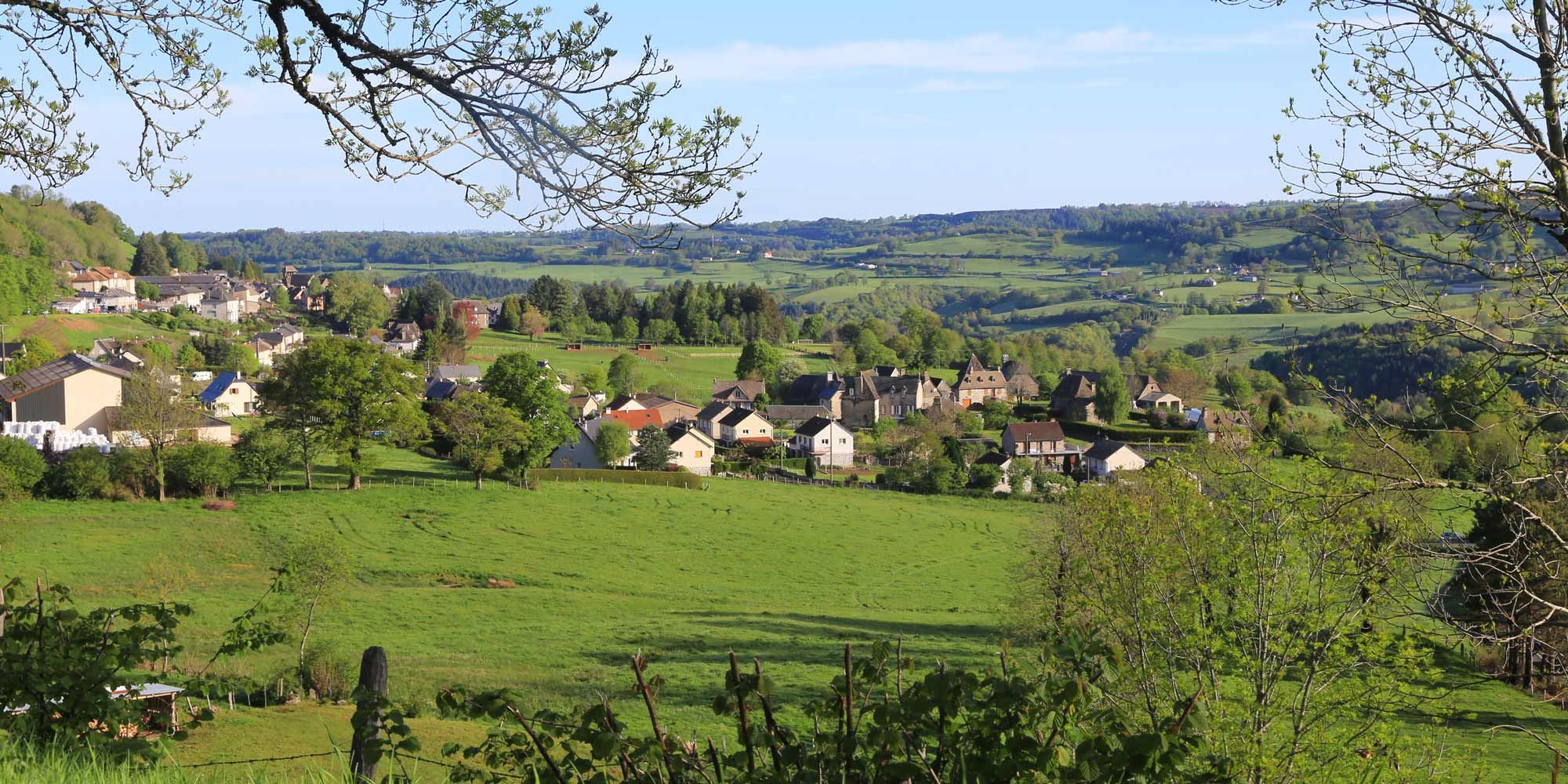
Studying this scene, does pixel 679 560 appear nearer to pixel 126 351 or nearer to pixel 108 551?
pixel 108 551

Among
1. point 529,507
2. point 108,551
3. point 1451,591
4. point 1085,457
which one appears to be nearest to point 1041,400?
point 1085,457

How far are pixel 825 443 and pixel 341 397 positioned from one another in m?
27.1

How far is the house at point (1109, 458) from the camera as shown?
197ft

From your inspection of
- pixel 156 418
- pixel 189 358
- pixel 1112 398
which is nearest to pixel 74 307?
pixel 189 358

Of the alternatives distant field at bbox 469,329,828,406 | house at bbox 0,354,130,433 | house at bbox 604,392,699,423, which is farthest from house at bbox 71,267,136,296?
house at bbox 604,392,699,423

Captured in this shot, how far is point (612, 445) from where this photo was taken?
54.1 metres

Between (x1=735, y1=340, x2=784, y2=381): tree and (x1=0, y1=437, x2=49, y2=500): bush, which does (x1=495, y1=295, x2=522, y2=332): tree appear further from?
(x1=0, y1=437, x2=49, y2=500): bush

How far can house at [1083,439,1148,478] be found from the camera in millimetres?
60094

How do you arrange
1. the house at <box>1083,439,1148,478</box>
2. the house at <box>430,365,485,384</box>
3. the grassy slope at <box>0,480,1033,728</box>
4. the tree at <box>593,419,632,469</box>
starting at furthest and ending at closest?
1. the house at <box>430,365,485,384</box>
2. the house at <box>1083,439,1148,478</box>
3. the tree at <box>593,419,632,469</box>
4. the grassy slope at <box>0,480,1033,728</box>

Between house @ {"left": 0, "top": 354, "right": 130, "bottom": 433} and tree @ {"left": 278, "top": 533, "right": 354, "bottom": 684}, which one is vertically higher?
house @ {"left": 0, "top": 354, "right": 130, "bottom": 433}

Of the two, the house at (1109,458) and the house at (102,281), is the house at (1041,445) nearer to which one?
the house at (1109,458)

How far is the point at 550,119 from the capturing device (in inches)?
203

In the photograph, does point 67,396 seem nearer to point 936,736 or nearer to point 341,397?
point 341,397

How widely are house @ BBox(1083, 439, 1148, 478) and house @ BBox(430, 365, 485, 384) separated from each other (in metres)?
38.8
